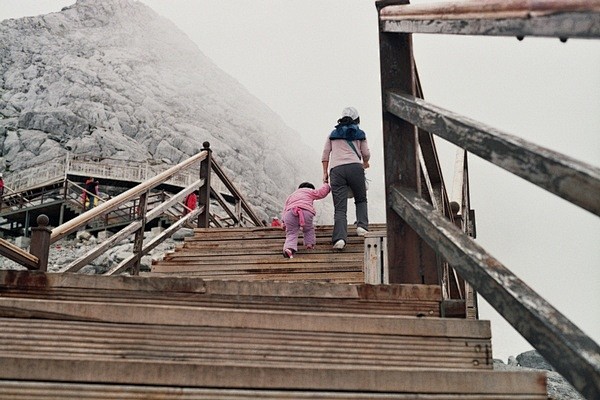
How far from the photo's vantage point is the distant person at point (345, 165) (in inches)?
255

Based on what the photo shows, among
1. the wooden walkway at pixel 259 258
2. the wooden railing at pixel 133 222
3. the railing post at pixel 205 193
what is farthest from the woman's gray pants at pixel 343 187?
the railing post at pixel 205 193

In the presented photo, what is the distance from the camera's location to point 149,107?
74.6 metres

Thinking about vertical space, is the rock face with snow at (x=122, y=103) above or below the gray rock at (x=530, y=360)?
above

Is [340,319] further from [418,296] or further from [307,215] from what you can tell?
[307,215]

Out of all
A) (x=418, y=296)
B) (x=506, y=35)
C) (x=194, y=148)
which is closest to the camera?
(x=506, y=35)

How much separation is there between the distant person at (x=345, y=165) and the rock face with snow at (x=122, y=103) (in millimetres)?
53300

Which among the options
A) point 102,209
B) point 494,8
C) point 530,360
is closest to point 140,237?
point 102,209

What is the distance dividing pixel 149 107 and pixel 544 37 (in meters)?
75.6

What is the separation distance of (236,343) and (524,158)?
3.60 ft

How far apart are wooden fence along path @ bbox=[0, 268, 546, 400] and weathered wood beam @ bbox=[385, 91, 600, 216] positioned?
0.62 m

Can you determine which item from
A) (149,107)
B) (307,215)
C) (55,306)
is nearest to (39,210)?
(307,215)

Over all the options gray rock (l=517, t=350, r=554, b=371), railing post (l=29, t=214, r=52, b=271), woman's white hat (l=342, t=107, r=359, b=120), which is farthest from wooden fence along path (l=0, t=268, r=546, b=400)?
gray rock (l=517, t=350, r=554, b=371)

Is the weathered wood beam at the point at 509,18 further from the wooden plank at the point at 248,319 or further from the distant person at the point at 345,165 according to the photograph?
the distant person at the point at 345,165

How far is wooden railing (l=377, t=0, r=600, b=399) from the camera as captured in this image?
1451mm
